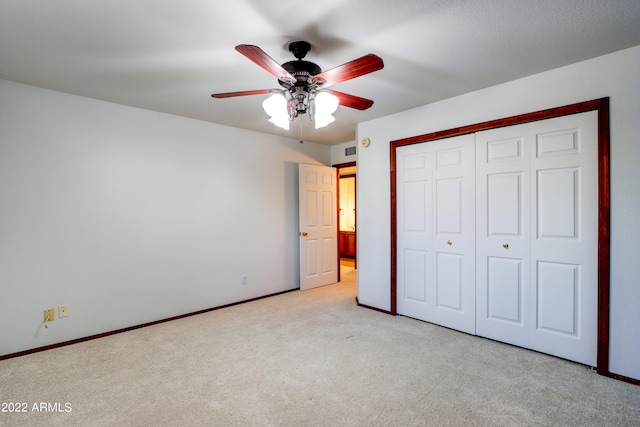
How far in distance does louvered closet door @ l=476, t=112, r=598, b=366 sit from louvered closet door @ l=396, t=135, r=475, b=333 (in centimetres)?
12

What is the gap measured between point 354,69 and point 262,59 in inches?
20.9

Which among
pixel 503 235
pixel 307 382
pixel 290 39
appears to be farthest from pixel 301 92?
pixel 503 235

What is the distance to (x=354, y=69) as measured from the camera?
1.80 meters

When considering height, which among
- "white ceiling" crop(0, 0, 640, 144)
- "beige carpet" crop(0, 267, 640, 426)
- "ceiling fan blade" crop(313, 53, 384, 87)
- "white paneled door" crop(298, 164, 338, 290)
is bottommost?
"beige carpet" crop(0, 267, 640, 426)

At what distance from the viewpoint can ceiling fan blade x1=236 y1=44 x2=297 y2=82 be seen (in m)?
1.56

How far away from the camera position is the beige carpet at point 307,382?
6.27 feet

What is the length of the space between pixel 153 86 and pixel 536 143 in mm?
3517

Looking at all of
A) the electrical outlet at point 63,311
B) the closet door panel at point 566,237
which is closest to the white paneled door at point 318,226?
the electrical outlet at point 63,311

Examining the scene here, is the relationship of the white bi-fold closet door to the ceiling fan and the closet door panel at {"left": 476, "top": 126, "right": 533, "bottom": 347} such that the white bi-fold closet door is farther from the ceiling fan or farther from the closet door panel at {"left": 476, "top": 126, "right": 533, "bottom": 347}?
the ceiling fan

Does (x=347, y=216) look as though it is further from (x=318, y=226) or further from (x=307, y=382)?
(x=307, y=382)

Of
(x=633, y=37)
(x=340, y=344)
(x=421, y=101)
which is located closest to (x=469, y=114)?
(x=421, y=101)

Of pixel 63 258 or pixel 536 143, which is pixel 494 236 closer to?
pixel 536 143

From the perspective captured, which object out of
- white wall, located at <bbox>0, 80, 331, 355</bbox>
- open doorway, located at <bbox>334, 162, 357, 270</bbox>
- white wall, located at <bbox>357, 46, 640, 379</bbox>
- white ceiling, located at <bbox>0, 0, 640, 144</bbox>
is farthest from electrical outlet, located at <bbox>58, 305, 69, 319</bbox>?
open doorway, located at <bbox>334, 162, 357, 270</bbox>

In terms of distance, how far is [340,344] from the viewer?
292 cm
